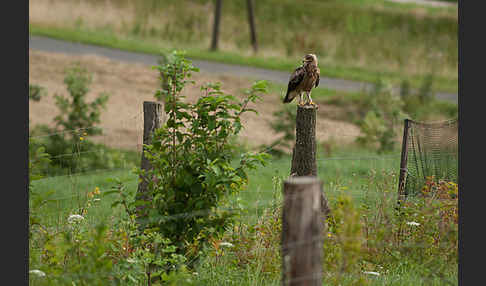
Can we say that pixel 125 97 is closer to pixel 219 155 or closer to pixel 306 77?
pixel 306 77

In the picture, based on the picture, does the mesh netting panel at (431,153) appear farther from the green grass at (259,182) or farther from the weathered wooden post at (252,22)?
the weathered wooden post at (252,22)

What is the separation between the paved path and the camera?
827 inches

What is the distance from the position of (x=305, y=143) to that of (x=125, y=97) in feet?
38.6

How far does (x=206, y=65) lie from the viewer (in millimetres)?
21844

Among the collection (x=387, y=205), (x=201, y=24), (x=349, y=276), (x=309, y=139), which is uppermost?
(x=201, y=24)

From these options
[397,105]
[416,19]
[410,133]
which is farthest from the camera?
[416,19]

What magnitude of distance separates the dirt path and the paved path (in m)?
0.70

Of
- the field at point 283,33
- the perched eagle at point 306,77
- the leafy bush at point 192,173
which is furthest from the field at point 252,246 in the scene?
the field at point 283,33

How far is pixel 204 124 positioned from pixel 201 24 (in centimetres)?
2409

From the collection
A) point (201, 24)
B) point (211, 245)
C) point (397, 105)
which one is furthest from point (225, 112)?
point (201, 24)

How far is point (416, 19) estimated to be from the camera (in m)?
33.2

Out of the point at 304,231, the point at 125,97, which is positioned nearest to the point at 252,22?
the point at 125,97

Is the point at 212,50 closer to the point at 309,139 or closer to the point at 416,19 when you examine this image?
the point at 416,19

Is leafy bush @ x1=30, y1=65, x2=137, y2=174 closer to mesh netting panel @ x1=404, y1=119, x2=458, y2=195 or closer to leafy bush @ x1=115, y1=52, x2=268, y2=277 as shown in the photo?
mesh netting panel @ x1=404, y1=119, x2=458, y2=195
